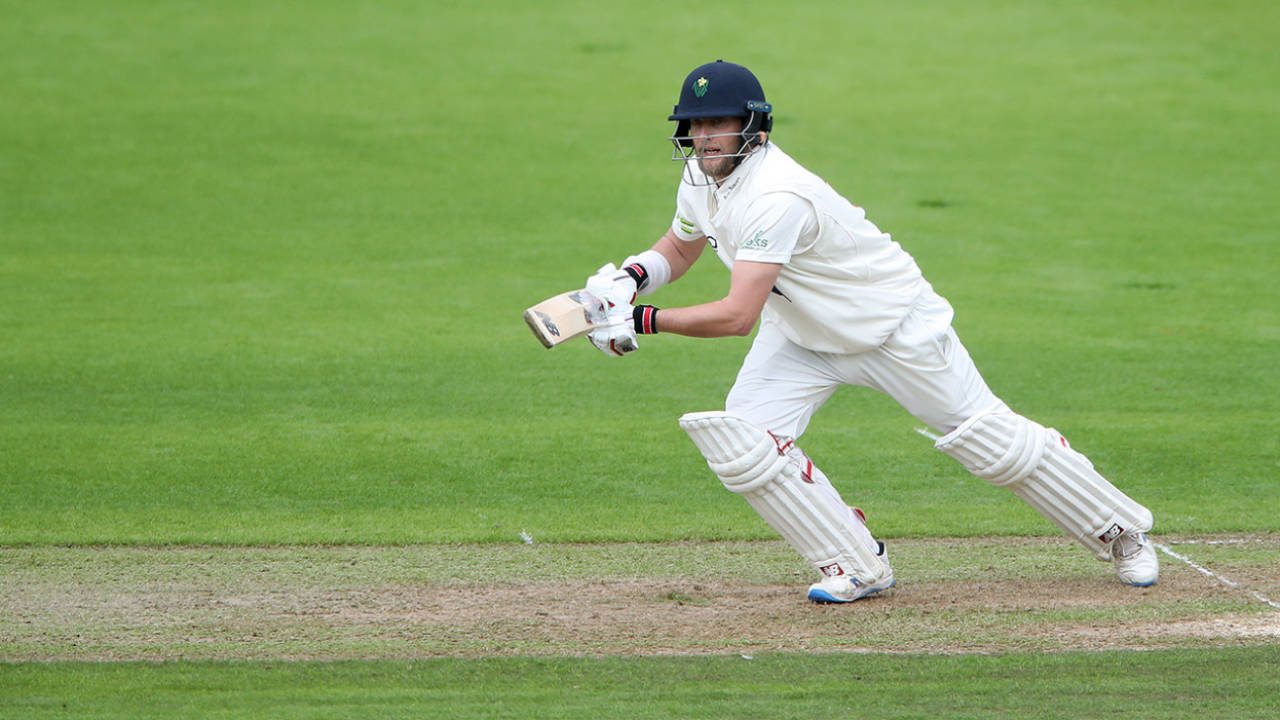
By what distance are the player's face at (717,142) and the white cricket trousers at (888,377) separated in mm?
717

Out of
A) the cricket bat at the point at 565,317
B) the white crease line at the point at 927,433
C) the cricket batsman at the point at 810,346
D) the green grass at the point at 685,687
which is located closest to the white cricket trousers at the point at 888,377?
the cricket batsman at the point at 810,346

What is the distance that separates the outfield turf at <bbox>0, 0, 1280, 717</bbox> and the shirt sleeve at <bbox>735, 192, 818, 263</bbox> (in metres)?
1.36

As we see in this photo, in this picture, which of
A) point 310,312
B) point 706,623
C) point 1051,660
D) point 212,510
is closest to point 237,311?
point 310,312

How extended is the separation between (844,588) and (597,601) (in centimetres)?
91

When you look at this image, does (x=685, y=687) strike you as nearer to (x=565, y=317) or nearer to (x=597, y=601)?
(x=597, y=601)

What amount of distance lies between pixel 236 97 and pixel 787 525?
1269 centimetres

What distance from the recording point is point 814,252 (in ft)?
17.0

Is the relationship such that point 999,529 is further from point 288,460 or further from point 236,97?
point 236,97

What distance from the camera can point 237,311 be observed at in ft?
34.6

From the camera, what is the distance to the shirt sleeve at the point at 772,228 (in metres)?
4.95

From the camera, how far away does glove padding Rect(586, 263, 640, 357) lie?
500 centimetres

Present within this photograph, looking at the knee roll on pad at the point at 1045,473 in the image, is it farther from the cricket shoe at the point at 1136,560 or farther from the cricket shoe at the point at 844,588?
the cricket shoe at the point at 844,588

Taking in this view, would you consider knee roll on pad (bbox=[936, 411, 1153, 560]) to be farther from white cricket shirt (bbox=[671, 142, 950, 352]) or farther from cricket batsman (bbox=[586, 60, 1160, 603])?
white cricket shirt (bbox=[671, 142, 950, 352])

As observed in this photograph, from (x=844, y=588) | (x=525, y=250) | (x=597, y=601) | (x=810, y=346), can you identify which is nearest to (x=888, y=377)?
(x=810, y=346)
